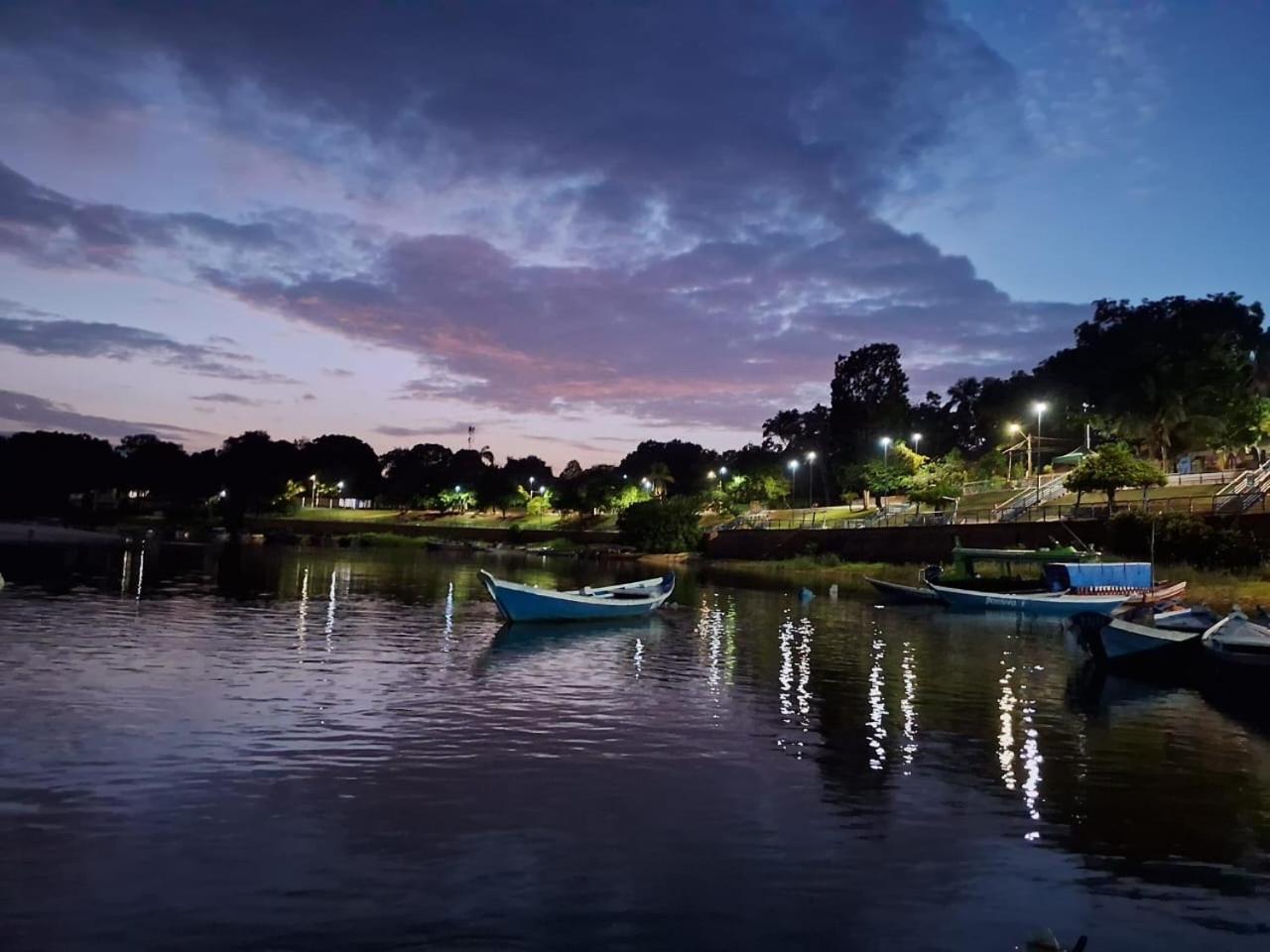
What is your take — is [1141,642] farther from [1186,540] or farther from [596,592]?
[1186,540]

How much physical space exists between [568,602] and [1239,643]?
80.2 feet

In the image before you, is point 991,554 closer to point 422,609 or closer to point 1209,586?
point 1209,586

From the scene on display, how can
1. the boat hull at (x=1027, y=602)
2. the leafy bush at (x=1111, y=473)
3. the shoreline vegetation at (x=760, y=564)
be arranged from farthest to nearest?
the leafy bush at (x=1111, y=473)
the boat hull at (x=1027, y=602)
the shoreline vegetation at (x=760, y=564)

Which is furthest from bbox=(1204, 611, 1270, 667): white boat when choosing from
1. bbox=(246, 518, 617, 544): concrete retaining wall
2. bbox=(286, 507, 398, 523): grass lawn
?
bbox=(286, 507, 398, 523): grass lawn

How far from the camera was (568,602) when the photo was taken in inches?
1609

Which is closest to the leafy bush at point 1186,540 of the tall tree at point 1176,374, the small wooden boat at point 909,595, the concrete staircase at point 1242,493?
the concrete staircase at point 1242,493

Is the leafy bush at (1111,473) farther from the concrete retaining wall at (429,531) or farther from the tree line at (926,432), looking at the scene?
the concrete retaining wall at (429,531)

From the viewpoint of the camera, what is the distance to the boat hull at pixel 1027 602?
49.7 m

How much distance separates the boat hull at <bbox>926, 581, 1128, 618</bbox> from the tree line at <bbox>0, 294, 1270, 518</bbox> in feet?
106

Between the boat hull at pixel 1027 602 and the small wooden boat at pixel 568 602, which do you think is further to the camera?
the boat hull at pixel 1027 602

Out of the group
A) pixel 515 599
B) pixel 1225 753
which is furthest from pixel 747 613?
pixel 1225 753

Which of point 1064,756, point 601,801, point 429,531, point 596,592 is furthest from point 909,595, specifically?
point 429,531

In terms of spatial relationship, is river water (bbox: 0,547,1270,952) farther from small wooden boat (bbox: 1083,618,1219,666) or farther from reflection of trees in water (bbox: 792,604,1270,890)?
small wooden boat (bbox: 1083,618,1219,666)

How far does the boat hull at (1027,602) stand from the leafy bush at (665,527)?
56882mm
